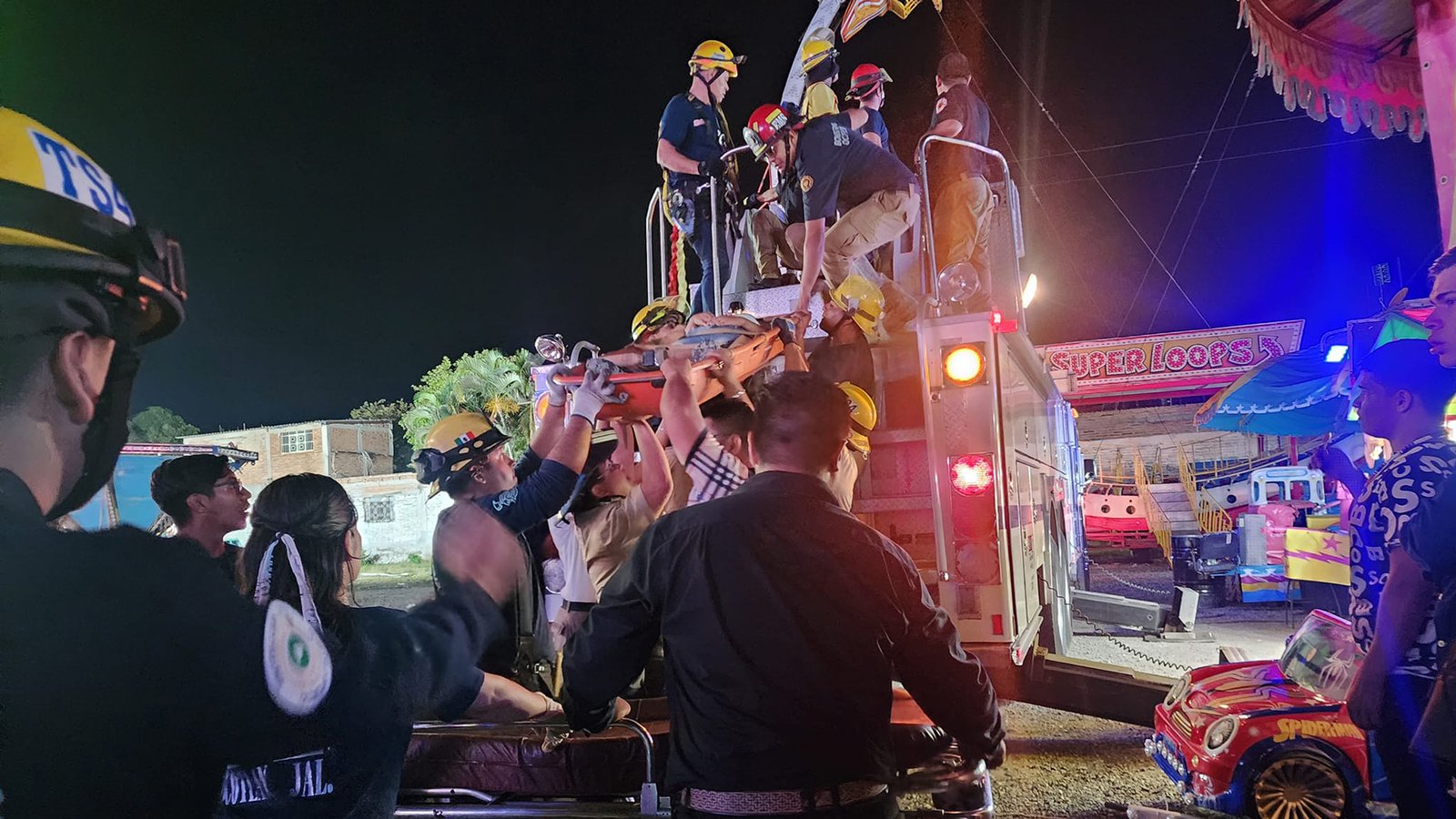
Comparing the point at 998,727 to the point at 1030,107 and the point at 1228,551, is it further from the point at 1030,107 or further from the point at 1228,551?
the point at 1030,107

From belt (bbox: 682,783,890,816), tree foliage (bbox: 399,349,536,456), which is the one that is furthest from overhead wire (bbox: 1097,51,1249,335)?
tree foliage (bbox: 399,349,536,456)

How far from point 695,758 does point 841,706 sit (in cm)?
36

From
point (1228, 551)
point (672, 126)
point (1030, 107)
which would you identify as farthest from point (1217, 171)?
point (672, 126)

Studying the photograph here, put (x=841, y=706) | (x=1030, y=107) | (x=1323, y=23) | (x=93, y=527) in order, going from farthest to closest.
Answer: (x=1030, y=107) → (x=1323, y=23) → (x=841, y=706) → (x=93, y=527)

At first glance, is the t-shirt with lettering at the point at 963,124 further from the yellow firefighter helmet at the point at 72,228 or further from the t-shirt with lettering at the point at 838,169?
the yellow firefighter helmet at the point at 72,228

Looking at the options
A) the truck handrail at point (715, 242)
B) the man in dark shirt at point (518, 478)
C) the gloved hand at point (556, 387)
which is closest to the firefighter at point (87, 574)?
the man in dark shirt at point (518, 478)

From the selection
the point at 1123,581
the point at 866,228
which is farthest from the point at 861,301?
the point at 1123,581

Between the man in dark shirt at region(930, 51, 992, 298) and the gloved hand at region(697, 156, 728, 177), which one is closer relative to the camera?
the man in dark shirt at region(930, 51, 992, 298)

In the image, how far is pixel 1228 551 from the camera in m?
11.5

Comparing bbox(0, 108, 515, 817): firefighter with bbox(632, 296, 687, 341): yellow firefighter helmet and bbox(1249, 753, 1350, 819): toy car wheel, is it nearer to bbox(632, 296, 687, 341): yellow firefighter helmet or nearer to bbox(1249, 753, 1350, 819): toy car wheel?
bbox(632, 296, 687, 341): yellow firefighter helmet

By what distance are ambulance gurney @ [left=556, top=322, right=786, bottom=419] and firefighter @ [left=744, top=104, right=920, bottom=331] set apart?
140 cm

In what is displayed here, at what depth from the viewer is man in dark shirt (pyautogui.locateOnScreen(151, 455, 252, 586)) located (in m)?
2.14

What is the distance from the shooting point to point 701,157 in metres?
6.38

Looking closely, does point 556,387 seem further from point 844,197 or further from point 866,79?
point 866,79
